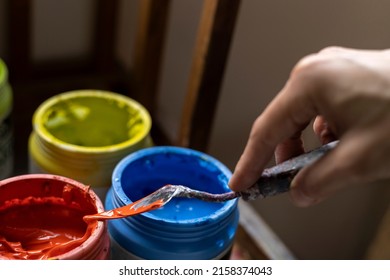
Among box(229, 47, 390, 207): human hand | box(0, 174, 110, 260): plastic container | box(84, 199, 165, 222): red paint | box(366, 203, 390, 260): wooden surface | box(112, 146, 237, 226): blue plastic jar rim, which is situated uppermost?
box(229, 47, 390, 207): human hand

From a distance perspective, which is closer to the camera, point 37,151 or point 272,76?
point 37,151

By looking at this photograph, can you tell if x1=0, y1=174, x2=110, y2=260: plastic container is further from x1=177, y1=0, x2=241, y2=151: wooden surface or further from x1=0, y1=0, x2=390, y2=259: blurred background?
x1=0, y1=0, x2=390, y2=259: blurred background

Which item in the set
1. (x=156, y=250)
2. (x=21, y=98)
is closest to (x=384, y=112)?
(x=156, y=250)

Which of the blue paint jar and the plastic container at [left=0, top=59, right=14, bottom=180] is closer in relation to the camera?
the blue paint jar

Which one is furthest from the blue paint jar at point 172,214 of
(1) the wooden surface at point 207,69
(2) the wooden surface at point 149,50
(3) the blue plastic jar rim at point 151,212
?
(2) the wooden surface at point 149,50

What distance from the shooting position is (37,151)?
0.86m

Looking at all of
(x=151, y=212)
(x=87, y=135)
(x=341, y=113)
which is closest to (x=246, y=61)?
(x=87, y=135)

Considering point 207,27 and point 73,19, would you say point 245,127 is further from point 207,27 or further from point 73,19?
point 73,19

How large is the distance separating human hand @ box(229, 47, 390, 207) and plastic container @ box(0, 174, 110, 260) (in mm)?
273

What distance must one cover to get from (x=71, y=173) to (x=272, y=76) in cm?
42

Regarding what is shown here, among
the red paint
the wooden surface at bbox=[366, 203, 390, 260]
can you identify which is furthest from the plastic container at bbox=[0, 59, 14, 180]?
the wooden surface at bbox=[366, 203, 390, 260]

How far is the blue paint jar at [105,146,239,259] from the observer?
27.4 inches

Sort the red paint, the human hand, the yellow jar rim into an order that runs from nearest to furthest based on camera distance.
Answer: the human hand < the red paint < the yellow jar rim

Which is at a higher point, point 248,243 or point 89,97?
point 89,97
